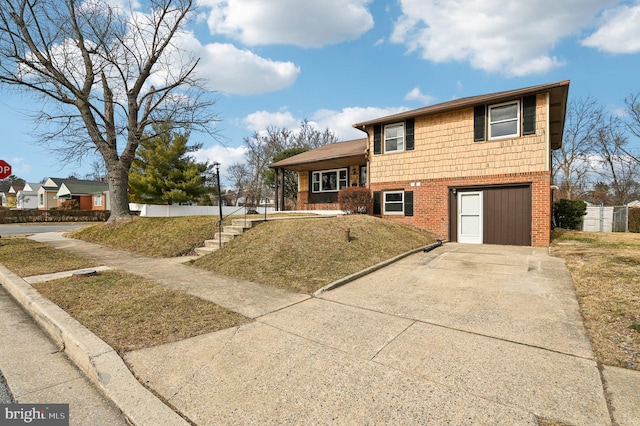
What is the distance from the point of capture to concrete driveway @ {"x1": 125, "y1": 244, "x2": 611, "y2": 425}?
2.31 metres

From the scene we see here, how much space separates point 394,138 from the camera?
13680 millimetres

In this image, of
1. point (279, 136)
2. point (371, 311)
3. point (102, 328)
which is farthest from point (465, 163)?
point (279, 136)

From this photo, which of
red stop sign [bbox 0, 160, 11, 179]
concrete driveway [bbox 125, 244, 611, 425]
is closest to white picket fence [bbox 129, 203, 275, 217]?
red stop sign [bbox 0, 160, 11, 179]

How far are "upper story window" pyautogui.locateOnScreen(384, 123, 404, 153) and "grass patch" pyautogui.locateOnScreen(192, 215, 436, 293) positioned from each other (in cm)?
461

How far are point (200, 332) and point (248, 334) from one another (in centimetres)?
59

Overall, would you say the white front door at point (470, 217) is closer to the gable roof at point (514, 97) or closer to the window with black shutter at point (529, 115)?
the window with black shutter at point (529, 115)

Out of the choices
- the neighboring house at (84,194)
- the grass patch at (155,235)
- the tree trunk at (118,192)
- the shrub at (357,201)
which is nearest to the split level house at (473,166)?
the shrub at (357,201)

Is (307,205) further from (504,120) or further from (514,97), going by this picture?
(514,97)

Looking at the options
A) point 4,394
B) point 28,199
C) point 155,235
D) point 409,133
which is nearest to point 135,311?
point 4,394

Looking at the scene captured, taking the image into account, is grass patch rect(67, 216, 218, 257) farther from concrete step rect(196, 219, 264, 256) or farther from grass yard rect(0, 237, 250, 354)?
grass yard rect(0, 237, 250, 354)

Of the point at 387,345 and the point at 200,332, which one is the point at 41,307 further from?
the point at 387,345

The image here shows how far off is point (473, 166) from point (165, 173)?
20.9 m

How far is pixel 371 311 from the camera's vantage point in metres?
4.49

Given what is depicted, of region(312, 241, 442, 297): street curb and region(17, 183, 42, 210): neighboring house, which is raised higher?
region(17, 183, 42, 210): neighboring house
